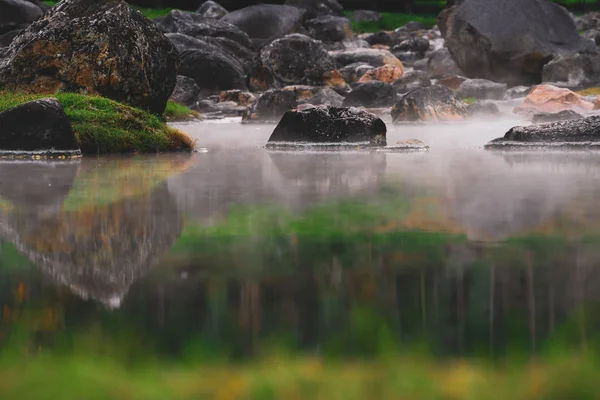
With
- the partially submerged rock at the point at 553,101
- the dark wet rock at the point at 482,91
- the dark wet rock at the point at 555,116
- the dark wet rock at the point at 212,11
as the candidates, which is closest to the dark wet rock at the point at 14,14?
the dark wet rock at the point at 212,11

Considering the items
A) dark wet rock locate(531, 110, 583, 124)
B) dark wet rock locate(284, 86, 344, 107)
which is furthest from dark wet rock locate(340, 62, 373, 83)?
dark wet rock locate(531, 110, 583, 124)

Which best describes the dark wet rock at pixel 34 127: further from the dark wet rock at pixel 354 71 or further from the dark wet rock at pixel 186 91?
the dark wet rock at pixel 354 71

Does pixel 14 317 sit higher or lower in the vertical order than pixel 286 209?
higher

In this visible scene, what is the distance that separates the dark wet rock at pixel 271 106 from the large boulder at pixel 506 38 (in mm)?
9406

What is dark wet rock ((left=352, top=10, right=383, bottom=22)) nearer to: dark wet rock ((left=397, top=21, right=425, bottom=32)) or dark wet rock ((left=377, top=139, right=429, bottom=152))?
dark wet rock ((left=397, top=21, right=425, bottom=32))

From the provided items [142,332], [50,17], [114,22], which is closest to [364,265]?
[142,332]

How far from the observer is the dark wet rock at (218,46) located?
2434 cm

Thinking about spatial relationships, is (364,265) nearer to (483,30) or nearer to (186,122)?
(186,122)

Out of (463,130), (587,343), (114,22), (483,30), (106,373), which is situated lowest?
(483,30)

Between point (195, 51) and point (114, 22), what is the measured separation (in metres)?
13.3

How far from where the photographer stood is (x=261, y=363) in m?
2.16

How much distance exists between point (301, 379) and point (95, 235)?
6.90 feet

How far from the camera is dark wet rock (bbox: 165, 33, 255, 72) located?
24344 mm

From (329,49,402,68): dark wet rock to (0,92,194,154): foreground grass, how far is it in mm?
20086
